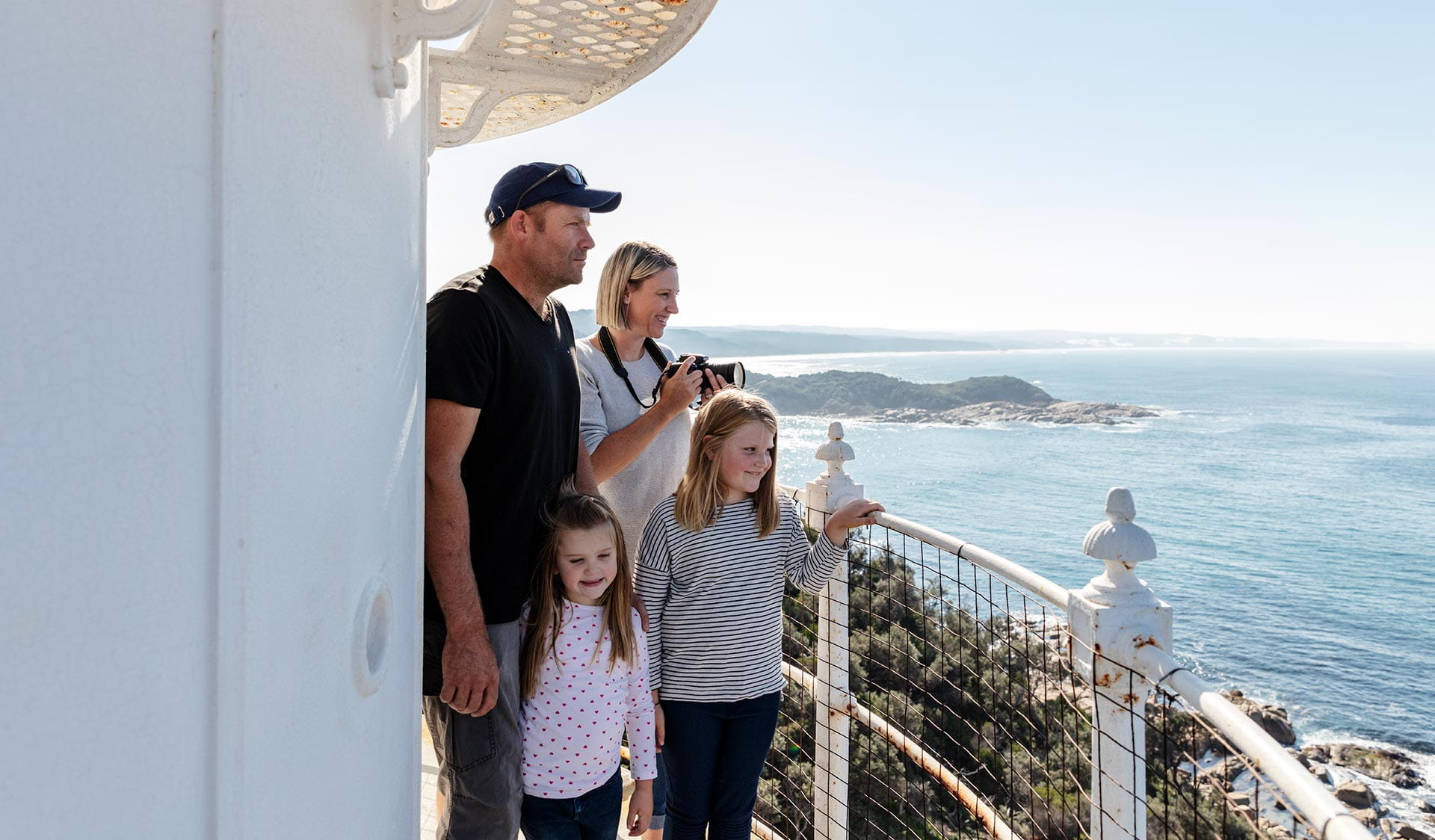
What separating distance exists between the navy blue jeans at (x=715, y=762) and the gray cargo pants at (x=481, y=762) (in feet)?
1.60

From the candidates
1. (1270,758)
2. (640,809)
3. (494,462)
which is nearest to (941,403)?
(640,809)

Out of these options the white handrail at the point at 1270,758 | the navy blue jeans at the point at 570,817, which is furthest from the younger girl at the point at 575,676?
the white handrail at the point at 1270,758

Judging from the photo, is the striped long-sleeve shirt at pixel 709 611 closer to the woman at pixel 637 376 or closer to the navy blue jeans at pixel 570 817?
the woman at pixel 637 376

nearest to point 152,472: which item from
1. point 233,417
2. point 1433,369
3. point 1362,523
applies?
point 233,417

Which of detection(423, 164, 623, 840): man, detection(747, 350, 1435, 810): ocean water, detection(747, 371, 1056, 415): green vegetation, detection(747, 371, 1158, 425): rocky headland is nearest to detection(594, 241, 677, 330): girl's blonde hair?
detection(423, 164, 623, 840): man

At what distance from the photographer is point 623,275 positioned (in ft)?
7.84

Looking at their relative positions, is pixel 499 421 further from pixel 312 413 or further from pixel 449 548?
pixel 312 413

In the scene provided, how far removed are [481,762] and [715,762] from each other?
0.66 metres

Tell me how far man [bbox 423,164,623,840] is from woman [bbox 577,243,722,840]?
40 centimetres

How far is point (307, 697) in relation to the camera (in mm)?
930

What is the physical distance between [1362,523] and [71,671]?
61.5 m

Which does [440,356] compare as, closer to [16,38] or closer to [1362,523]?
[16,38]

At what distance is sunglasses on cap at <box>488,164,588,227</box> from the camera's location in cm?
179

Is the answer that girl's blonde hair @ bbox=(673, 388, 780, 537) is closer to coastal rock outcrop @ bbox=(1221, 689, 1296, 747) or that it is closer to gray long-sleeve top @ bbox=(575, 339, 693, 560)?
gray long-sleeve top @ bbox=(575, 339, 693, 560)
